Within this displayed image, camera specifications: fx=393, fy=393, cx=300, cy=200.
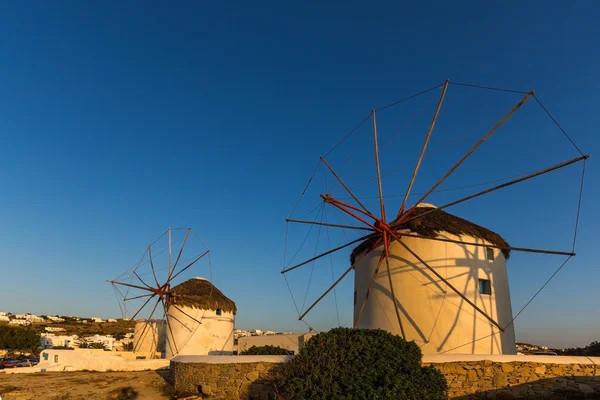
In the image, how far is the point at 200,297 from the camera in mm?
34281

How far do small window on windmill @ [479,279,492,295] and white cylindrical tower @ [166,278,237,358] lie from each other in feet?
79.1

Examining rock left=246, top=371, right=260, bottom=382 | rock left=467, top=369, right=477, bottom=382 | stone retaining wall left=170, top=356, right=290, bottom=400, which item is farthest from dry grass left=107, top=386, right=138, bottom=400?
rock left=467, top=369, right=477, bottom=382

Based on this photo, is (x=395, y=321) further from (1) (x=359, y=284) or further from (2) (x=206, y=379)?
(2) (x=206, y=379)

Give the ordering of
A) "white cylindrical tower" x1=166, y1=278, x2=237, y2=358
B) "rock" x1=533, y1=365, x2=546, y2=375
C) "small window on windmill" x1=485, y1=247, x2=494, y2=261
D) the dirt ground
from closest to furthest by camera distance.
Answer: "rock" x1=533, y1=365, x2=546, y2=375 → the dirt ground → "small window on windmill" x1=485, y1=247, x2=494, y2=261 → "white cylindrical tower" x1=166, y1=278, x2=237, y2=358

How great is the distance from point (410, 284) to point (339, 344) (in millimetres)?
5859

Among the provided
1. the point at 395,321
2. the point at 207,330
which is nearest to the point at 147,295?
the point at 207,330

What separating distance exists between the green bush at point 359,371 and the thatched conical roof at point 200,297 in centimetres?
2386

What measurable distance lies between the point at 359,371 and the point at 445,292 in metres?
6.90

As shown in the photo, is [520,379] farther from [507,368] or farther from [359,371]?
[359,371]

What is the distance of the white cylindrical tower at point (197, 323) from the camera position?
109 ft

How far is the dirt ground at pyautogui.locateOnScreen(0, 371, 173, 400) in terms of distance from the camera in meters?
15.3

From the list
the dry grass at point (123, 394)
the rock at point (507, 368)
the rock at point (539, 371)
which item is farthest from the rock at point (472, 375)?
the dry grass at point (123, 394)

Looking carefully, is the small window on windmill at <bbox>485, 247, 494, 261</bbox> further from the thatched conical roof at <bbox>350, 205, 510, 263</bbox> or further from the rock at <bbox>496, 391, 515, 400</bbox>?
the rock at <bbox>496, 391, 515, 400</bbox>

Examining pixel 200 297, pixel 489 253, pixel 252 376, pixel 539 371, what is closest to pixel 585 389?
pixel 539 371
